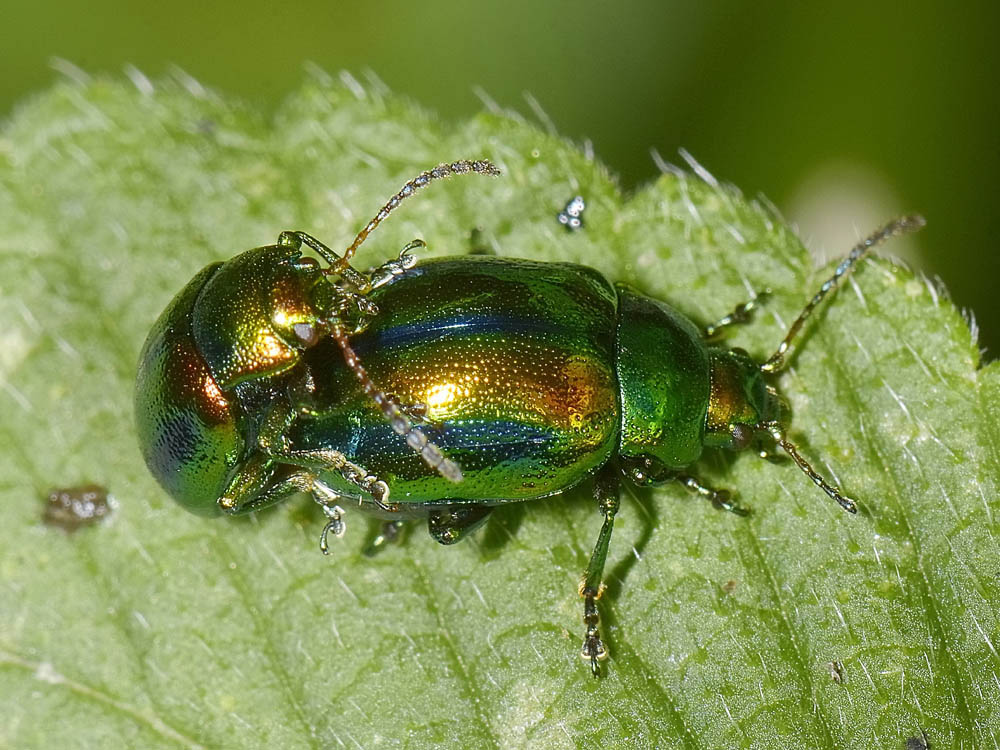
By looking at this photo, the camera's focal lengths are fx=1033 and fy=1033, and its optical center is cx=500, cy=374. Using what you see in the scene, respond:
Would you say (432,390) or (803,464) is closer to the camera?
(432,390)

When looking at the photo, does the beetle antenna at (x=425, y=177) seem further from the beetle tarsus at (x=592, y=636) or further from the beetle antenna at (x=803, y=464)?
the beetle tarsus at (x=592, y=636)

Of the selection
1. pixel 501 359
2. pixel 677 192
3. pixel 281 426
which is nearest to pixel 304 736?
pixel 281 426

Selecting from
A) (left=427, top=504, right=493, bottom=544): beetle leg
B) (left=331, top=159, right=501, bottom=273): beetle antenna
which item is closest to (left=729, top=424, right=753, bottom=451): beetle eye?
(left=427, top=504, right=493, bottom=544): beetle leg

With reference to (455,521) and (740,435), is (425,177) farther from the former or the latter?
(740,435)

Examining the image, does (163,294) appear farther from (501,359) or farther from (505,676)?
(505,676)

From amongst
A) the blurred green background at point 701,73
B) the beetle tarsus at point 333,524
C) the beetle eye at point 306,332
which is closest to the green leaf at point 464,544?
the beetle tarsus at point 333,524

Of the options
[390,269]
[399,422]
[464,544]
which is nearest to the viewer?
[399,422]

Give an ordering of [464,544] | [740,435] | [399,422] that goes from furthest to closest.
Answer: [464,544], [740,435], [399,422]

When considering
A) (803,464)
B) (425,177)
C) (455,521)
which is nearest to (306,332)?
(425,177)
